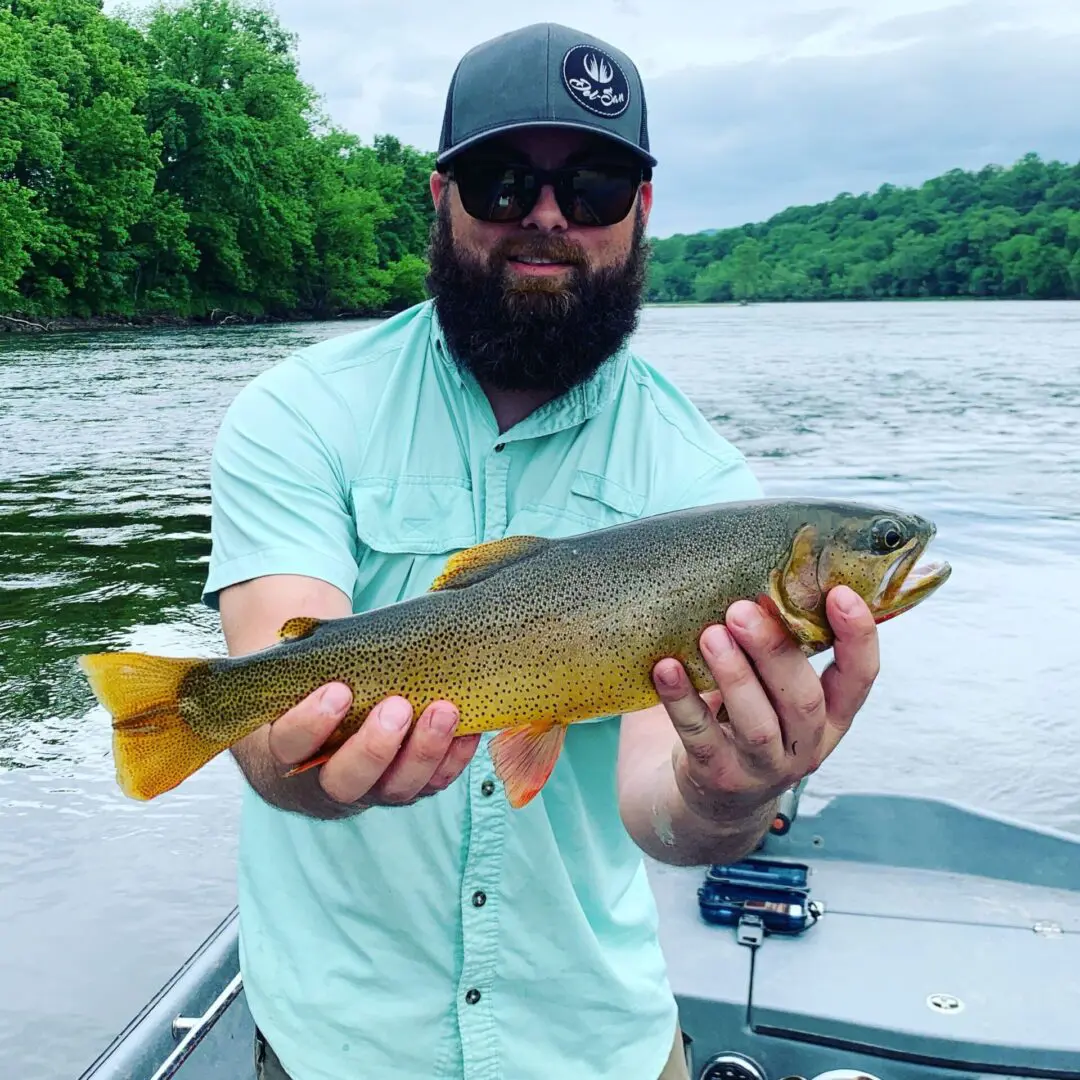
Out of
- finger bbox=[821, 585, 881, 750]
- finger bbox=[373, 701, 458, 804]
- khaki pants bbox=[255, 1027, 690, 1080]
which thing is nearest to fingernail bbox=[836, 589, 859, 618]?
finger bbox=[821, 585, 881, 750]

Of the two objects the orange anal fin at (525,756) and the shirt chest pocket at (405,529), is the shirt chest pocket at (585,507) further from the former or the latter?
the orange anal fin at (525,756)

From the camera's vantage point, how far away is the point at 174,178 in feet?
187

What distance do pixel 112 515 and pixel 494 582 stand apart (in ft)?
46.0

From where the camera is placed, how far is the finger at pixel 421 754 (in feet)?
7.01

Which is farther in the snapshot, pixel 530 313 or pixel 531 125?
pixel 530 313

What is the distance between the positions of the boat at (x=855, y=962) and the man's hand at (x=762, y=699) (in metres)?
1.98

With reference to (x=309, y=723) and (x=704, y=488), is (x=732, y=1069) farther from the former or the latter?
(x=309, y=723)

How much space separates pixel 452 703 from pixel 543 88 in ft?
4.83

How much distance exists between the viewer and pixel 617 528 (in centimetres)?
237

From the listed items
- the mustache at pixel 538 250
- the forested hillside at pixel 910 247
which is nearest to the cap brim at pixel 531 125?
the mustache at pixel 538 250

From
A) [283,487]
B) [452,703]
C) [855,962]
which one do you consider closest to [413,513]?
[283,487]

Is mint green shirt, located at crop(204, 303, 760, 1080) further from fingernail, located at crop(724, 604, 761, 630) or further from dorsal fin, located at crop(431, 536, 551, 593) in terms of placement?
fingernail, located at crop(724, 604, 761, 630)

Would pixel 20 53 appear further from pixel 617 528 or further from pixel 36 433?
pixel 617 528

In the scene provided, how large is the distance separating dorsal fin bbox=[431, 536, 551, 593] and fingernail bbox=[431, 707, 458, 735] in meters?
0.31
